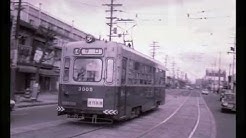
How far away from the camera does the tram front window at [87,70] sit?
50.8 feet

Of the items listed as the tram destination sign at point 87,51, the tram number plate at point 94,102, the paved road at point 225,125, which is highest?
the tram destination sign at point 87,51

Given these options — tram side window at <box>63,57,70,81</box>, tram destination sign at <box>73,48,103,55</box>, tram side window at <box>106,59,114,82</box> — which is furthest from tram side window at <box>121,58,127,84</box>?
tram side window at <box>63,57,70,81</box>

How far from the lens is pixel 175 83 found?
168375 mm

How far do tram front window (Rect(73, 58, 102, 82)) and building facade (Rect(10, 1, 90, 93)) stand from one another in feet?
64.5

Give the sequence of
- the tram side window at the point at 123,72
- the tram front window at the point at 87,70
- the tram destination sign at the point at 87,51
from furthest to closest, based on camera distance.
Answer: the tram side window at the point at 123,72
the tram destination sign at the point at 87,51
the tram front window at the point at 87,70

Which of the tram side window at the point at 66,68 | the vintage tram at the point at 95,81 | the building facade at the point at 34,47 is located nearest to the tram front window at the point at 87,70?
the vintage tram at the point at 95,81

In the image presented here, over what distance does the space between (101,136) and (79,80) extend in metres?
3.50

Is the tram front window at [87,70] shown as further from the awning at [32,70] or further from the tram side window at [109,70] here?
the awning at [32,70]

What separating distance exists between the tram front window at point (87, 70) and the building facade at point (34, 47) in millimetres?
19674

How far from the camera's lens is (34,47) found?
146 ft

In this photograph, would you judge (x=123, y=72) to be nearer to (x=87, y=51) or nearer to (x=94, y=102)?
(x=87, y=51)

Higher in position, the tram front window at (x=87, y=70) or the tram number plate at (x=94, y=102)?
the tram front window at (x=87, y=70)
